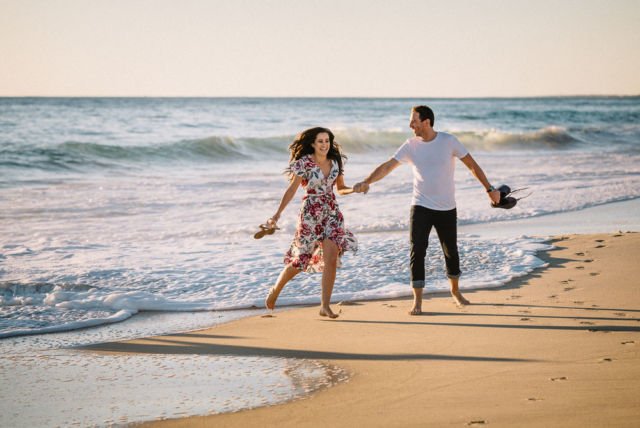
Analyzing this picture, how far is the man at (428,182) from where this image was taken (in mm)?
6480

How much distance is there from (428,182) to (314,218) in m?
0.98

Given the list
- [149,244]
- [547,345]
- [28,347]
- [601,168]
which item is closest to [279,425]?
[547,345]

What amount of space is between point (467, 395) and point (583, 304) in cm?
267

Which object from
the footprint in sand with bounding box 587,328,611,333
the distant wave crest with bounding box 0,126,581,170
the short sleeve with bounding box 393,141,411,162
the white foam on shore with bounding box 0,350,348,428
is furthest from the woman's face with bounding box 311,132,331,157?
the distant wave crest with bounding box 0,126,581,170

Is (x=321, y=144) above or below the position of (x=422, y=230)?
above

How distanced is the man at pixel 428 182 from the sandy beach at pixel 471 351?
557 millimetres

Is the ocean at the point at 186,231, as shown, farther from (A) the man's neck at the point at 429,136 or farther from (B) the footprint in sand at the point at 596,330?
(B) the footprint in sand at the point at 596,330

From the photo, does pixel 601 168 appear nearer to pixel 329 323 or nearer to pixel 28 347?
pixel 329 323

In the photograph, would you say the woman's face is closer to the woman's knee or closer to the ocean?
the woman's knee

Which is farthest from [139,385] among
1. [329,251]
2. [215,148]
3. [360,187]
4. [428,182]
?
[215,148]

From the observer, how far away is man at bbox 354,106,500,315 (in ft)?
21.3

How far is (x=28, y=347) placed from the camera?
5.90 meters

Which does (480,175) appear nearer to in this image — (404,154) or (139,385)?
(404,154)

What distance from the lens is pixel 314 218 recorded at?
21.7 feet
